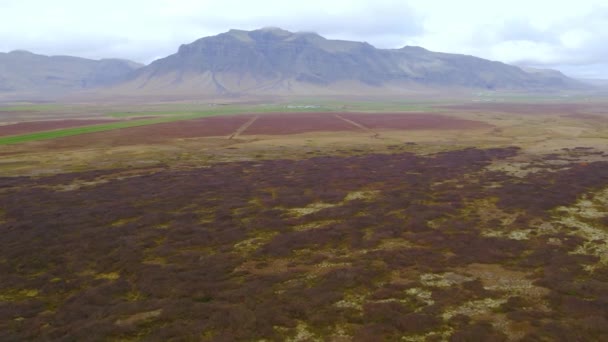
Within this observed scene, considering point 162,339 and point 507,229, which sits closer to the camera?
point 162,339

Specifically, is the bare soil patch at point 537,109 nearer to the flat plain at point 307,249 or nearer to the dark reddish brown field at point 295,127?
the dark reddish brown field at point 295,127

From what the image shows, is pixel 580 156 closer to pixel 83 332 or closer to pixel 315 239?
pixel 315 239

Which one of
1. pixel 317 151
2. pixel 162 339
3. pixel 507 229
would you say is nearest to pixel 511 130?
pixel 317 151

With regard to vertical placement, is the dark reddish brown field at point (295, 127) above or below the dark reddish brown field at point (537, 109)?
below

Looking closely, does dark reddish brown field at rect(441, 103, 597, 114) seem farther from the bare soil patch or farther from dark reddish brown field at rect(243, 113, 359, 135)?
dark reddish brown field at rect(243, 113, 359, 135)

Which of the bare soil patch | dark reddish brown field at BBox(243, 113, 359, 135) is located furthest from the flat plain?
the bare soil patch

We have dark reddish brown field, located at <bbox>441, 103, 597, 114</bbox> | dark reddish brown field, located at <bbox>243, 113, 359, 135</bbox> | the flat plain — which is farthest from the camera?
dark reddish brown field, located at <bbox>441, 103, 597, 114</bbox>

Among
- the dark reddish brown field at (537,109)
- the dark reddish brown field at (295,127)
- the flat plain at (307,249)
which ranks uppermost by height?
the dark reddish brown field at (537,109)

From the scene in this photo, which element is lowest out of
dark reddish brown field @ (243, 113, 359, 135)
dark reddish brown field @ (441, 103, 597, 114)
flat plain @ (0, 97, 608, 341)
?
flat plain @ (0, 97, 608, 341)

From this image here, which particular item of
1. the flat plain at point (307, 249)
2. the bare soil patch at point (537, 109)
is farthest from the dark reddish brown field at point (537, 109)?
the flat plain at point (307, 249)
